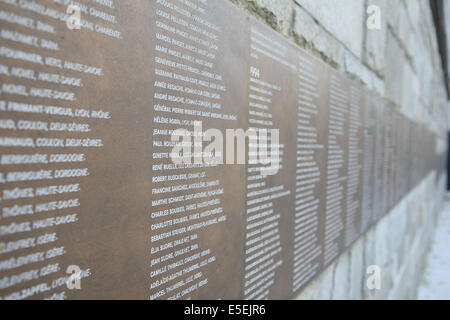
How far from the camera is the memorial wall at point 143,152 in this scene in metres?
0.42

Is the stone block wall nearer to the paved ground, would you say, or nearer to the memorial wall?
the memorial wall

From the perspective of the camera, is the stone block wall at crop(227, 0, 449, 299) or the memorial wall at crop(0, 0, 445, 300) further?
the stone block wall at crop(227, 0, 449, 299)

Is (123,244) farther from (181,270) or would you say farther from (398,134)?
(398,134)

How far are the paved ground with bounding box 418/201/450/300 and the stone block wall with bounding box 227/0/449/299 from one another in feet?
0.99

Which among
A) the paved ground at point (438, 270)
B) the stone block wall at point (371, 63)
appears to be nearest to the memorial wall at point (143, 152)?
the stone block wall at point (371, 63)

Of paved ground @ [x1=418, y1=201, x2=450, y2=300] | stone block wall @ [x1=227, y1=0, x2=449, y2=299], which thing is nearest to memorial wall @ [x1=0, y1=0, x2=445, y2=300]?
stone block wall @ [x1=227, y1=0, x2=449, y2=299]

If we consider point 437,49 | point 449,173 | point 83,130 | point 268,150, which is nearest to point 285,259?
point 268,150

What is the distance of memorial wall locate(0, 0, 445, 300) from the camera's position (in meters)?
0.42

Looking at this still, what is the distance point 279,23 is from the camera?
1.02 m

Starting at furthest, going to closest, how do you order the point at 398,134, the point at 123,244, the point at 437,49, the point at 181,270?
the point at 437,49 < the point at 398,134 < the point at 181,270 < the point at 123,244

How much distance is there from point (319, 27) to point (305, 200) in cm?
63

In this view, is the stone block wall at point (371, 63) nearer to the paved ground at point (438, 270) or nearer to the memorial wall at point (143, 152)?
the memorial wall at point (143, 152)

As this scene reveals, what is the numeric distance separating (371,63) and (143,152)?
1.85 m

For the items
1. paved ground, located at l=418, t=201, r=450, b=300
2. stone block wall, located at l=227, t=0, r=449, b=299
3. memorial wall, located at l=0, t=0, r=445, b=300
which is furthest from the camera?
paved ground, located at l=418, t=201, r=450, b=300
